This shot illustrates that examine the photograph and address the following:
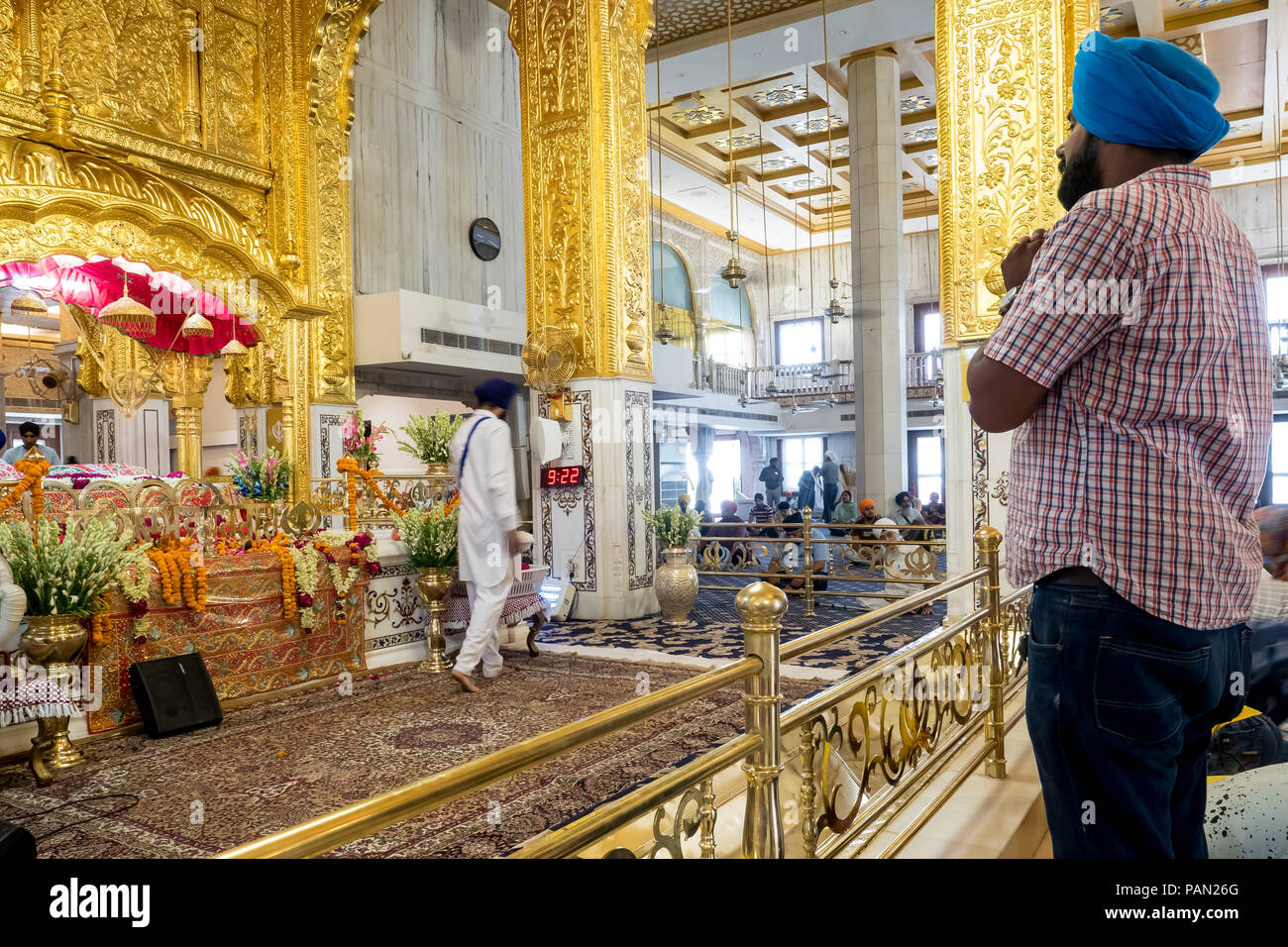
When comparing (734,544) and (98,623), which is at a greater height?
(98,623)

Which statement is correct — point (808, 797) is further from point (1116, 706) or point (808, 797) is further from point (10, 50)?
point (10, 50)

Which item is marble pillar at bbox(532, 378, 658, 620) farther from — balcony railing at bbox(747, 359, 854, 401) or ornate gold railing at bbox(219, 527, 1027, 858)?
balcony railing at bbox(747, 359, 854, 401)

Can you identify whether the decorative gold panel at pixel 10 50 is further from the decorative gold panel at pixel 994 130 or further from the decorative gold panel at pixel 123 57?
the decorative gold panel at pixel 994 130

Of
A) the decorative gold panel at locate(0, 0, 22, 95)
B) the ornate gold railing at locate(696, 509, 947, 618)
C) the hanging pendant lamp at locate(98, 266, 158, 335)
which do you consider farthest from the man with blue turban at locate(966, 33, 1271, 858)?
the decorative gold panel at locate(0, 0, 22, 95)

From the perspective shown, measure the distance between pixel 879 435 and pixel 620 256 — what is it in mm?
5335

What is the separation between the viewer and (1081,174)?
1.44m

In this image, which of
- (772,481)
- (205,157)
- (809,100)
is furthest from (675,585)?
(809,100)

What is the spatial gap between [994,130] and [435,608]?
5.20m

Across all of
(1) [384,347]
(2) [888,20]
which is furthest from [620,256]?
(2) [888,20]

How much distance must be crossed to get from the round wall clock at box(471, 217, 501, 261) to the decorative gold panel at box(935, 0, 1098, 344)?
6.91 m

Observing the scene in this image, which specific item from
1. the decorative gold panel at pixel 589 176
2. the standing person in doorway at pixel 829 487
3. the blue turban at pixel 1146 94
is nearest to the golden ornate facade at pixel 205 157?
the decorative gold panel at pixel 589 176

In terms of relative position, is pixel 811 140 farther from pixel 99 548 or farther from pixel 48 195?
pixel 99 548

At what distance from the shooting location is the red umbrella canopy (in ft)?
27.5

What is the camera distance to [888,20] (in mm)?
10422
